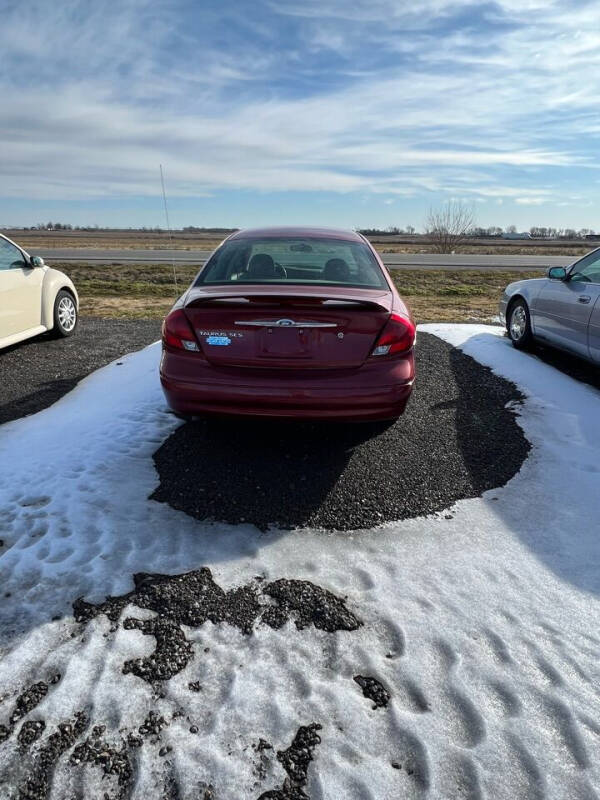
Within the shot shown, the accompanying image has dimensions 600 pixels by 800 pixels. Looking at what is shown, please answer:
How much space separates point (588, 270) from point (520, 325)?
139 centimetres

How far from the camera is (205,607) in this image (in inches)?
100

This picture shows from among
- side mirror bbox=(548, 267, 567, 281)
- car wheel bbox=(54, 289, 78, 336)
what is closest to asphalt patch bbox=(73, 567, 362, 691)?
side mirror bbox=(548, 267, 567, 281)

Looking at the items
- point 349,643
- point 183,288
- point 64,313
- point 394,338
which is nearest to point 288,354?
point 394,338

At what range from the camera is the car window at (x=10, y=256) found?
23.0 ft

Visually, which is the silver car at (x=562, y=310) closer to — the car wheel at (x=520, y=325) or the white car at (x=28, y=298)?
the car wheel at (x=520, y=325)

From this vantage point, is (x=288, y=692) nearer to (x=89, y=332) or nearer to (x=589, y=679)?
(x=589, y=679)

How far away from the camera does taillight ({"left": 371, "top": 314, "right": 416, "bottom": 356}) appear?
3.47 metres

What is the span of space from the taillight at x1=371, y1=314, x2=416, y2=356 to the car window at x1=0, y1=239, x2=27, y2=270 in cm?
563

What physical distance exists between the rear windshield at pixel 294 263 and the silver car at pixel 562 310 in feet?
9.58

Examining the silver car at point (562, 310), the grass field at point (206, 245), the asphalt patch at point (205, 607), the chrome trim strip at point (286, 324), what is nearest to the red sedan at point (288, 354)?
the chrome trim strip at point (286, 324)

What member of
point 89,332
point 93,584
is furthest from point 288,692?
point 89,332

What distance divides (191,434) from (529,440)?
2799 millimetres

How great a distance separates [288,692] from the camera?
2.11 meters

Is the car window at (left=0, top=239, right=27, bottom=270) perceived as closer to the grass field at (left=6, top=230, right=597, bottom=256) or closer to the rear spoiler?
the rear spoiler
